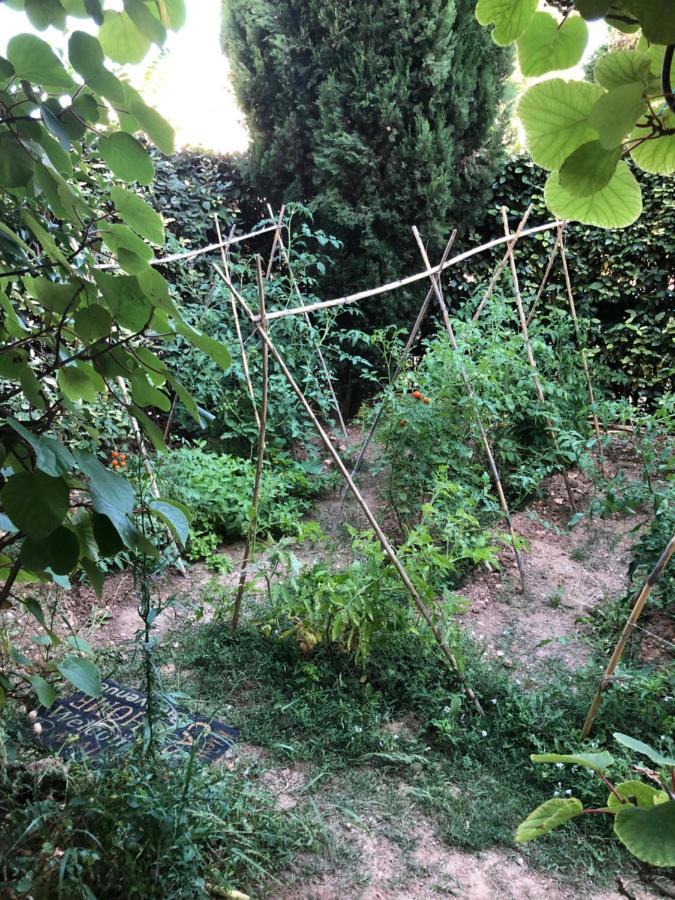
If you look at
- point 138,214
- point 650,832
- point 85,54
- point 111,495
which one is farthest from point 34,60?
point 650,832

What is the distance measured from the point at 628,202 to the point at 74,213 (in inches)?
24.2

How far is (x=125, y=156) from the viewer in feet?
2.36

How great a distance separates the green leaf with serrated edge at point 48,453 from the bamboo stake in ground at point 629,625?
1774 mm

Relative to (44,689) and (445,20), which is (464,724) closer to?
(44,689)

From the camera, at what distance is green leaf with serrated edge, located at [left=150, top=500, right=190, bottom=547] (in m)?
0.82

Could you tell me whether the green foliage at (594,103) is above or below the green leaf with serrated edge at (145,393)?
above

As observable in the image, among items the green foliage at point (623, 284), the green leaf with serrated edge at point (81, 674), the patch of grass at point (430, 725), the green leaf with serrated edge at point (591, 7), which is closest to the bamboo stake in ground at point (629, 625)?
the patch of grass at point (430, 725)

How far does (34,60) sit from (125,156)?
0.12 metres

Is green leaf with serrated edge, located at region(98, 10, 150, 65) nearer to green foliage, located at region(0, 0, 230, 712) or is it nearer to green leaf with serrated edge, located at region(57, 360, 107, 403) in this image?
green foliage, located at region(0, 0, 230, 712)

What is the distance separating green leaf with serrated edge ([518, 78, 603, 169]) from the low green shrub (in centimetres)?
326

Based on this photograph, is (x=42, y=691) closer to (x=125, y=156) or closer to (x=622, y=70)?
(x=125, y=156)

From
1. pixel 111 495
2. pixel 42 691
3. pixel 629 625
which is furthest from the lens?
pixel 629 625

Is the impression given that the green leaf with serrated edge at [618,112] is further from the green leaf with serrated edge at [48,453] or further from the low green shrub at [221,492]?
the low green shrub at [221,492]

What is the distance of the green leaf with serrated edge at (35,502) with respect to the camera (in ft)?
2.00
